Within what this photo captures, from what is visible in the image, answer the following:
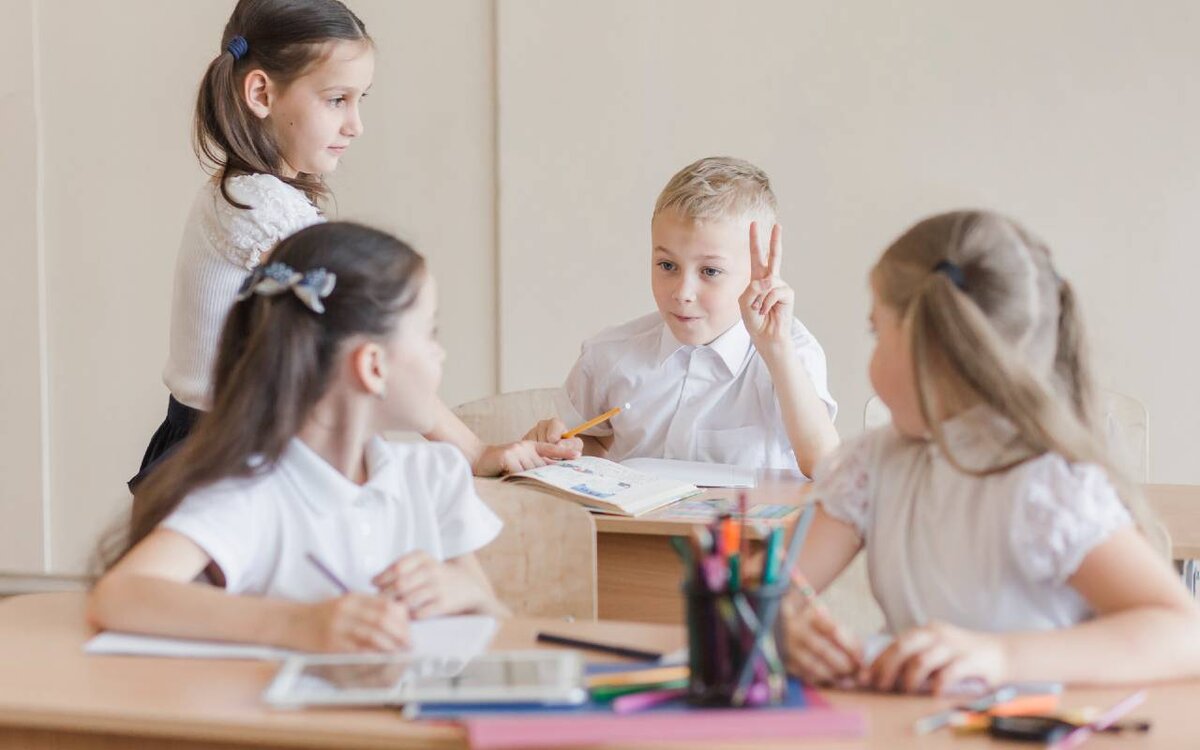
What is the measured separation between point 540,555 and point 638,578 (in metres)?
0.40

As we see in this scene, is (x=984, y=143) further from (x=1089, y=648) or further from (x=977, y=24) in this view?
(x=1089, y=648)

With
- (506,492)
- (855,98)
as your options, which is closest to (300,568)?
(506,492)

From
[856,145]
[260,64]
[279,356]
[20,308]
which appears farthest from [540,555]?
[20,308]

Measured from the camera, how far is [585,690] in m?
1.19

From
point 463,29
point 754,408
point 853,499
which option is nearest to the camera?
point 853,499

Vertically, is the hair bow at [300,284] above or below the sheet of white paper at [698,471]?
above

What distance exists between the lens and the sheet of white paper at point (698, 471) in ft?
8.04

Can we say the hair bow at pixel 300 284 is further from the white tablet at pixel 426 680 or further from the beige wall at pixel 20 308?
the beige wall at pixel 20 308

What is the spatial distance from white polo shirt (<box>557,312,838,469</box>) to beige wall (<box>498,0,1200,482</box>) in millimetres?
967

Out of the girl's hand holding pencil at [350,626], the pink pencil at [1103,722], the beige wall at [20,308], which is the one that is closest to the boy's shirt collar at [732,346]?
the girl's hand holding pencil at [350,626]

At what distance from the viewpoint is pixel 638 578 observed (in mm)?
2260

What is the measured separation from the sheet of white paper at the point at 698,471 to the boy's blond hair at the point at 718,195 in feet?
1.51

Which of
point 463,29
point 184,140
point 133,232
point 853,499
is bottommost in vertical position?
point 853,499

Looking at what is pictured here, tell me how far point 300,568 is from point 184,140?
111 inches
